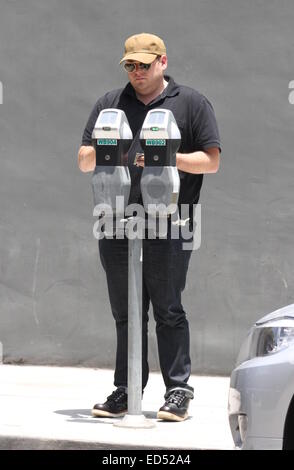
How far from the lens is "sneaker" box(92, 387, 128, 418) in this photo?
249 inches

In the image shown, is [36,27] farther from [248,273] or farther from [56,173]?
[248,273]

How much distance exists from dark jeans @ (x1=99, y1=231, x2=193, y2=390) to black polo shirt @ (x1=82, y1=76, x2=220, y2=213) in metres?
0.28

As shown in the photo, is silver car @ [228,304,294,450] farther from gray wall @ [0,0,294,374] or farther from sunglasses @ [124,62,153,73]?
gray wall @ [0,0,294,374]

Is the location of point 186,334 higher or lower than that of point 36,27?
lower

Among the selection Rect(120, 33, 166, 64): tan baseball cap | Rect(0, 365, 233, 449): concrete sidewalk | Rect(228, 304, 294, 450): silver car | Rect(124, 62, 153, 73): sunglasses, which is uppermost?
Rect(120, 33, 166, 64): tan baseball cap

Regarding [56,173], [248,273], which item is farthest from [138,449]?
[56,173]

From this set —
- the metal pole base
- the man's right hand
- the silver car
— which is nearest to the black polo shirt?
the man's right hand

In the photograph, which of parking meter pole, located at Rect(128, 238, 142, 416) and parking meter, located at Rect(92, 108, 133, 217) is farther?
parking meter pole, located at Rect(128, 238, 142, 416)

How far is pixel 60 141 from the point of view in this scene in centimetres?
824

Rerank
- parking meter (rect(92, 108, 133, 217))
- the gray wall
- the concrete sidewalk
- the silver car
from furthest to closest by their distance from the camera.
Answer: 1. the gray wall
2. parking meter (rect(92, 108, 133, 217))
3. the concrete sidewalk
4. the silver car

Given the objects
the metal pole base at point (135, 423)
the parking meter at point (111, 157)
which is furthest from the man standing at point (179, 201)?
the parking meter at point (111, 157)

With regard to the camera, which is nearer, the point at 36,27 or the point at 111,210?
the point at 111,210

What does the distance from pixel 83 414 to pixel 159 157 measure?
1612 millimetres

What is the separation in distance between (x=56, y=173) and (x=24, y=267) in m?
0.71
